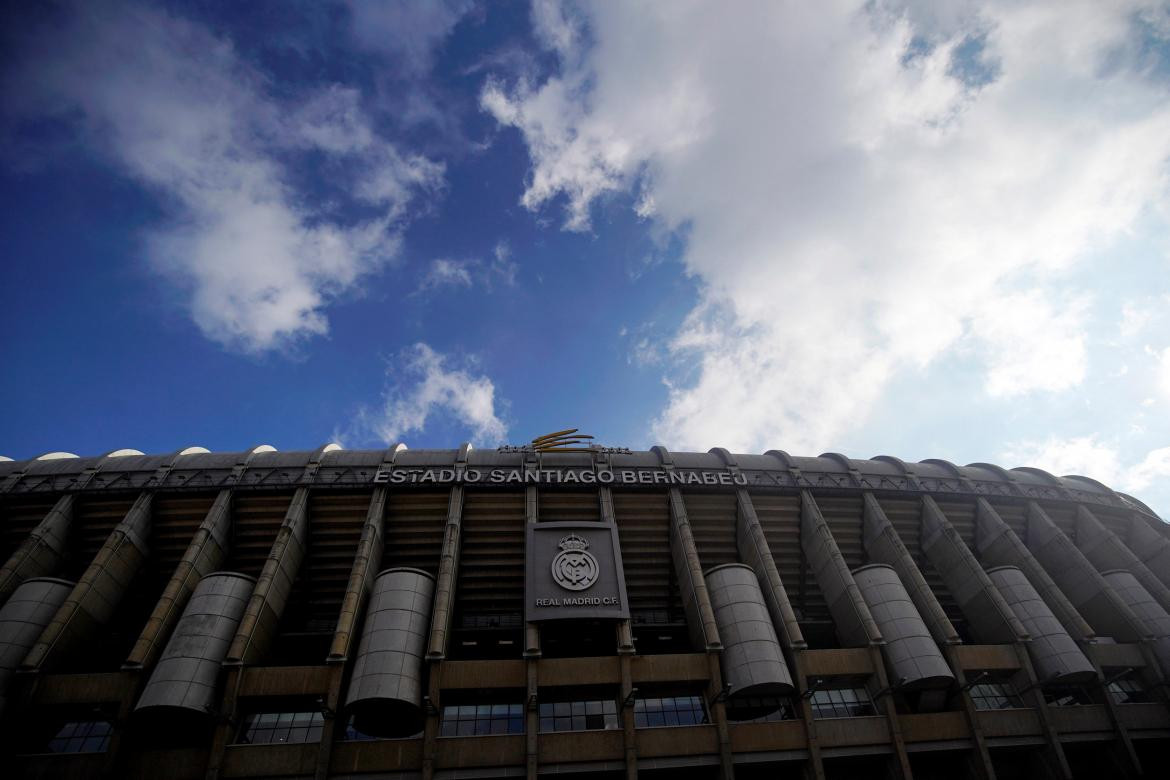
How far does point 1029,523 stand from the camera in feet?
169

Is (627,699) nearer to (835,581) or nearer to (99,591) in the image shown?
(835,581)

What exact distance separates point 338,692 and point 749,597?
84.7 feet

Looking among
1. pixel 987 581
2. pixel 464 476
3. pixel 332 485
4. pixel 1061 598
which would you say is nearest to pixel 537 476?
pixel 464 476

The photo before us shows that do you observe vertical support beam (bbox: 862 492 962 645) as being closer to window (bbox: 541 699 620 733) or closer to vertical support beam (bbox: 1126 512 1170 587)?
window (bbox: 541 699 620 733)

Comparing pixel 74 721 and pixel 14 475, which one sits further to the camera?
pixel 14 475

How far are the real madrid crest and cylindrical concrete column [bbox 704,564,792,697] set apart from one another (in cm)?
849

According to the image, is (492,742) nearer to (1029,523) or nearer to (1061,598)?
(1061,598)

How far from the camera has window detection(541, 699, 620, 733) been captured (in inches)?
1339

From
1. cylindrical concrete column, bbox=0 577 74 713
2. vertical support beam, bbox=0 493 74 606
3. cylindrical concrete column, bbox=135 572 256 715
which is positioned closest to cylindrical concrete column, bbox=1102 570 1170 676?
cylindrical concrete column, bbox=135 572 256 715

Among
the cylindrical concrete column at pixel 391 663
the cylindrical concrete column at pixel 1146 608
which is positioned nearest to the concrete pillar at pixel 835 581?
the cylindrical concrete column at pixel 1146 608

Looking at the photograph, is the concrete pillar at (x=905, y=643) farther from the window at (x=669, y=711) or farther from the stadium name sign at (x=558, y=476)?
the window at (x=669, y=711)

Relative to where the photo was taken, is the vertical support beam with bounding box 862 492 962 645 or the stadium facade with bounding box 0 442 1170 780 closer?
the stadium facade with bounding box 0 442 1170 780

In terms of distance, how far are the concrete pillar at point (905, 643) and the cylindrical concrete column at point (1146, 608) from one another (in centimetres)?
1750

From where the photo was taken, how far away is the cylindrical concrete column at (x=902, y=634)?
3566 centimetres
